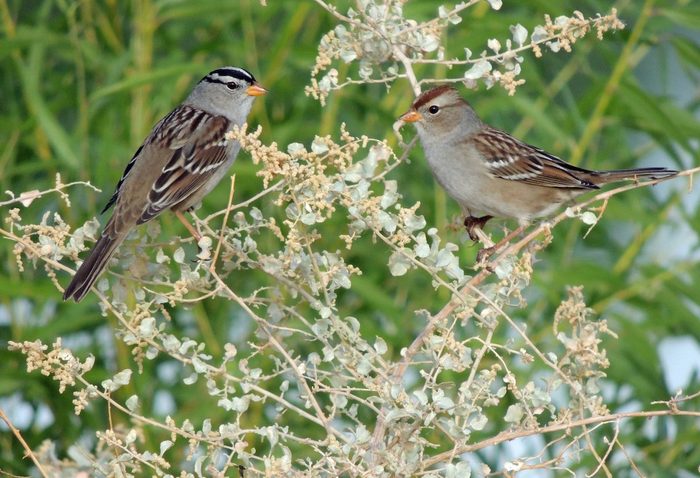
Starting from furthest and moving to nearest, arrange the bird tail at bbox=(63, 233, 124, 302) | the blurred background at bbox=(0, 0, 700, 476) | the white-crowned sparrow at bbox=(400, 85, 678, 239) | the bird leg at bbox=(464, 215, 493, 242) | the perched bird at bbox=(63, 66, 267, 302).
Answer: the blurred background at bbox=(0, 0, 700, 476)
the white-crowned sparrow at bbox=(400, 85, 678, 239)
the perched bird at bbox=(63, 66, 267, 302)
the bird leg at bbox=(464, 215, 493, 242)
the bird tail at bbox=(63, 233, 124, 302)

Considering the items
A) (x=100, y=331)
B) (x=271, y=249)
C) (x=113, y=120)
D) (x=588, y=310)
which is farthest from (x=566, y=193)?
(x=100, y=331)

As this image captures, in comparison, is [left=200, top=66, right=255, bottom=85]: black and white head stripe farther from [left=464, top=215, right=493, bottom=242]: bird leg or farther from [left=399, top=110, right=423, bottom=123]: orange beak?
[left=464, top=215, right=493, bottom=242]: bird leg

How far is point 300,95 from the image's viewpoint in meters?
4.26

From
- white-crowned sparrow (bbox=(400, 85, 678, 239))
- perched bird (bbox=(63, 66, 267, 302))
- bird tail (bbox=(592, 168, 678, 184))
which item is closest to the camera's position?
bird tail (bbox=(592, 168, 678, 184))

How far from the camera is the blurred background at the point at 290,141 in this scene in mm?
3850

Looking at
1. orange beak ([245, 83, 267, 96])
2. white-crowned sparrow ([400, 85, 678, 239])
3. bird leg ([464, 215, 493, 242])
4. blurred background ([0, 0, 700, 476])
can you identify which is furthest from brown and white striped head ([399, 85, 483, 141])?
orange beak ([245, 83, 267, 96])

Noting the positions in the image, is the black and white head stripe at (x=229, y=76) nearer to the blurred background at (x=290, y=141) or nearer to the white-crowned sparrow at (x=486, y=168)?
the blurred background at (x=290, y=141)

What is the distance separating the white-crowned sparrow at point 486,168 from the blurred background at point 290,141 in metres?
0.16

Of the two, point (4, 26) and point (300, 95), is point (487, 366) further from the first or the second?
point (4, 26)

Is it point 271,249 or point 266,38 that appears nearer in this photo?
point 271,249

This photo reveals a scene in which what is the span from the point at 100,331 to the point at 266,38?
50.1 inches

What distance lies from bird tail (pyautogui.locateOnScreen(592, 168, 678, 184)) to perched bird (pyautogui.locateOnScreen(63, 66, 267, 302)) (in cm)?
106

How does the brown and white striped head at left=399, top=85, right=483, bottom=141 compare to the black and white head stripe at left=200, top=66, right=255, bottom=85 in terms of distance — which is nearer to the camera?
the brown and white striped head at left=399, top=85, right=483, bottom=141

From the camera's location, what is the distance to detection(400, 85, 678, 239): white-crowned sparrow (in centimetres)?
347
